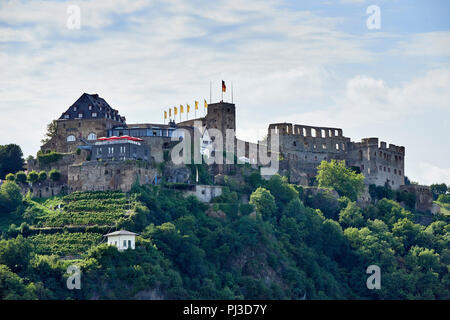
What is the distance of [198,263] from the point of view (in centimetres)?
9612

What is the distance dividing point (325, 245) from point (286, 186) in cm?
734

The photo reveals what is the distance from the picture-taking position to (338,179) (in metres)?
123

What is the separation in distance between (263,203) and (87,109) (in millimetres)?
20393

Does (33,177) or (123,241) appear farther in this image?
(33,177)

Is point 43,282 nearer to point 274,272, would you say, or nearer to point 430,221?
point 274,272

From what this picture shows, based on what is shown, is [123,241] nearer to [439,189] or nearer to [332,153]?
[332,153]

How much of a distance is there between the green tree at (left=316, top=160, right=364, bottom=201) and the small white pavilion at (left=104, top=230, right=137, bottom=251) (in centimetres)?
3300

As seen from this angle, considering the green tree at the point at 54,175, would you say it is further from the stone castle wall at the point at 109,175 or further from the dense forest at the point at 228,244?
the dense forest at the point at 228,244

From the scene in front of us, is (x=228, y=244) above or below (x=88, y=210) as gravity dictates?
below

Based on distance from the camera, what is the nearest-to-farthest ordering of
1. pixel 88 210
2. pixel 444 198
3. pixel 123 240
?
pixel 123 240 < pixel 88 210 < pixel 444 198

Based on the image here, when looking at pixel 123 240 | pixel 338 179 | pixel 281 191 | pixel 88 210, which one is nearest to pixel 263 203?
pixel 281 191

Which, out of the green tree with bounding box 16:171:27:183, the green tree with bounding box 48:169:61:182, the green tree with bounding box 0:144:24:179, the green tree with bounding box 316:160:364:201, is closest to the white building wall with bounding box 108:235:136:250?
the green tree with bounding box 48:169:61:182

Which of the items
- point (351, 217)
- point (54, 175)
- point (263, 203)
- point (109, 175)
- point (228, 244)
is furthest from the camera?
point (351, 217)
